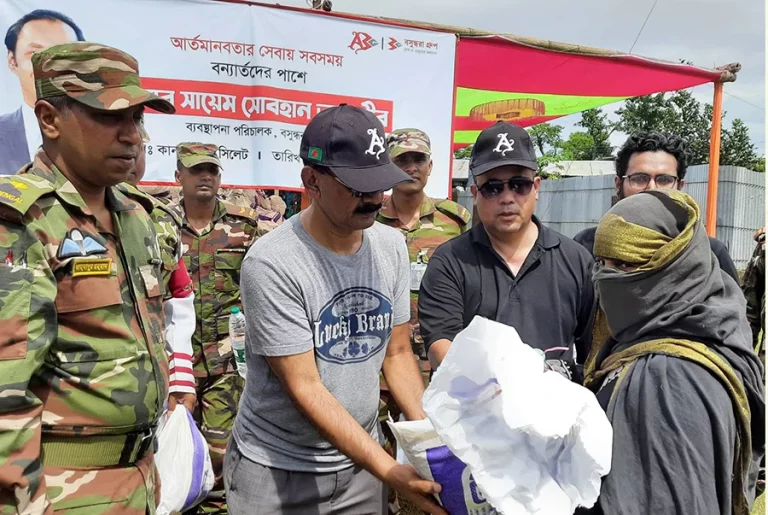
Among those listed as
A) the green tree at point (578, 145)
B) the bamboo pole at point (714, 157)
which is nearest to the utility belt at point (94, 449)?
the bamboo pole at point (714, 157)

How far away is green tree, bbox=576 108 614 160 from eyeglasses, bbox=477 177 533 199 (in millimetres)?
34764

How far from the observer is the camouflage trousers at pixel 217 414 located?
4234 millimetres

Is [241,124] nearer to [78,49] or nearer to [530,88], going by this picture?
[78,49]

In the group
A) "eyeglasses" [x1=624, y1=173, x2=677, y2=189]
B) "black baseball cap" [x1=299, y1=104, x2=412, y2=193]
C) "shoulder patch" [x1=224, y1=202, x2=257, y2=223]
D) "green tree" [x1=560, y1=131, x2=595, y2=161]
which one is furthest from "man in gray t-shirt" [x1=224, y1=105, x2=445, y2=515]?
"green tree" [x1=560, y1=131, x2=595, y2=161]

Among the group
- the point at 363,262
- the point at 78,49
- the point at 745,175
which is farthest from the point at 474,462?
the point at 745,175

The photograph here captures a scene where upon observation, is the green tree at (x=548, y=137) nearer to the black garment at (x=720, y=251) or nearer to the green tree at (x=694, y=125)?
the green tree at (x=694, y=125)

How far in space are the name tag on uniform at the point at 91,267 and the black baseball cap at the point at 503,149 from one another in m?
1.45

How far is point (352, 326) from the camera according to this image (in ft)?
6.78

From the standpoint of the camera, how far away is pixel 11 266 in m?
1.59

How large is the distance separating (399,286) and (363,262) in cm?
21

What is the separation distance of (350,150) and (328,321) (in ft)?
1.87

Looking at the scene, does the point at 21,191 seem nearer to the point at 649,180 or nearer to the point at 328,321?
the point at 328,321

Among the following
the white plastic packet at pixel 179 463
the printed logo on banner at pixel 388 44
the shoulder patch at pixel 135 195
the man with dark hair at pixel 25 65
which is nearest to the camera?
the white plastic packet at pixel 179 463

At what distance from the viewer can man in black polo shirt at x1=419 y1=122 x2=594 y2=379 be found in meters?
2.41
